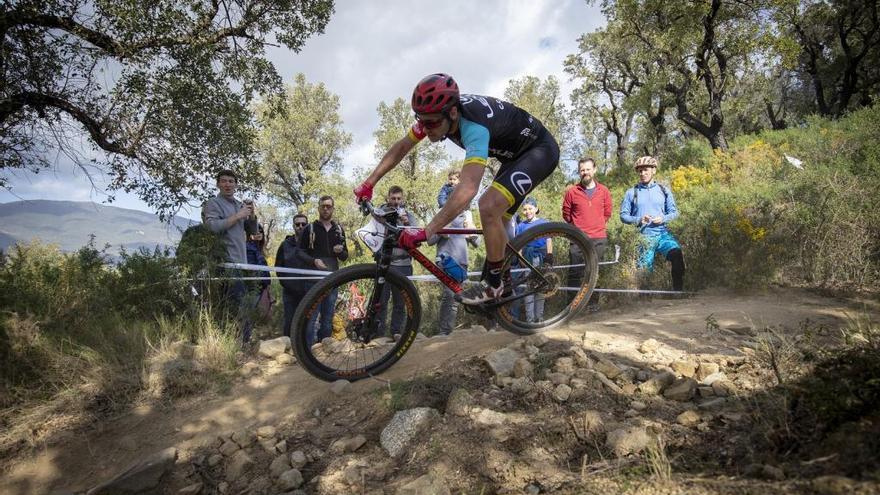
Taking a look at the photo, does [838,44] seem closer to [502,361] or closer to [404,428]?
[502,361]

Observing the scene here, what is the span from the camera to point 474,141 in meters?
3.48

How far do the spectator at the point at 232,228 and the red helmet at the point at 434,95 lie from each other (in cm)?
377

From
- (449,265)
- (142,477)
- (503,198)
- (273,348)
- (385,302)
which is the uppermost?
(503,198)

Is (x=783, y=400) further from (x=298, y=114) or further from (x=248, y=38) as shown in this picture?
(x=298, y=114)

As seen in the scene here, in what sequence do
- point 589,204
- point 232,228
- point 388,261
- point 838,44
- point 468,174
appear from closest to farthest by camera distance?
1. point 468,174
2. point 388,261
3. point 232,228
4. point 589,204
5. point 838,44

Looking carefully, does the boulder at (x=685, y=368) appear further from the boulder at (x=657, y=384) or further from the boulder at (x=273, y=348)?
the boulder at (x=273, y=348)

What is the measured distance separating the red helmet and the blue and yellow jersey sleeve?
201 millimetres

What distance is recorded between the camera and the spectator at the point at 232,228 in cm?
580

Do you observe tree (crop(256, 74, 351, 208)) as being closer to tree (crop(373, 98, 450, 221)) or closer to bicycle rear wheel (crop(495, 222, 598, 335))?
tree (crop(373, 98, 450, 221))

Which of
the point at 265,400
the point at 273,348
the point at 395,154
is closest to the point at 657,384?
the point at 395,154

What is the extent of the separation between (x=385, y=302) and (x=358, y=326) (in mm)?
351

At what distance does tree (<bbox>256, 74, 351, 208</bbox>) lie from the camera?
111ft

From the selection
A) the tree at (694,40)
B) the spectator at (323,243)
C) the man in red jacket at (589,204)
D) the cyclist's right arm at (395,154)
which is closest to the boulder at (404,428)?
the cyclist's right arm at (395,154)

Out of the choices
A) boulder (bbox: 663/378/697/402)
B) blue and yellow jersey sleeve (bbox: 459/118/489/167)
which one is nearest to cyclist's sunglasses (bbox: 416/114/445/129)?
Answer: blue and yellow jersey sleeve (bbox: 459/118/489/167)
